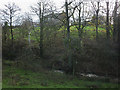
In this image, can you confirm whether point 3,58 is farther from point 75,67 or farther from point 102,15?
point 102,15

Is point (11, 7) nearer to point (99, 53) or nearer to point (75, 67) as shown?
point (75, 67)

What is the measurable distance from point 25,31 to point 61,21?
9693 millimetres

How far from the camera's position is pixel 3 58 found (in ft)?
66.3

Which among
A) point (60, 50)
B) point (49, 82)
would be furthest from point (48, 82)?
point (60, 50)

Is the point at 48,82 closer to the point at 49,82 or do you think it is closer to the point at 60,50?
the point at 49,82

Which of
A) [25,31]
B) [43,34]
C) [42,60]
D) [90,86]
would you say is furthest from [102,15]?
[90,86]

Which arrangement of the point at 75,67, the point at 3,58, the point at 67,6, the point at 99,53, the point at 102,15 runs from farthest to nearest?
the point at 102,15, the point at 3,58, the point at 67,6, the point at 75,67, the point at 99,53

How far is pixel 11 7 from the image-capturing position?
24812mm

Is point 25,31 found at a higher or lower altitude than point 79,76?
higher

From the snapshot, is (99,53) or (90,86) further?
(99,53)

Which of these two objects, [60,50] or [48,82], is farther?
[60,50]

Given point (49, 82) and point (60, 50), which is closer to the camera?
point (49, 82)

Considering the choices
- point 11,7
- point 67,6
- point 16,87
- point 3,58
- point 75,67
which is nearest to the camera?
point 16,87

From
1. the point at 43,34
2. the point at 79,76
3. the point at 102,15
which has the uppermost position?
the point at 102,15
